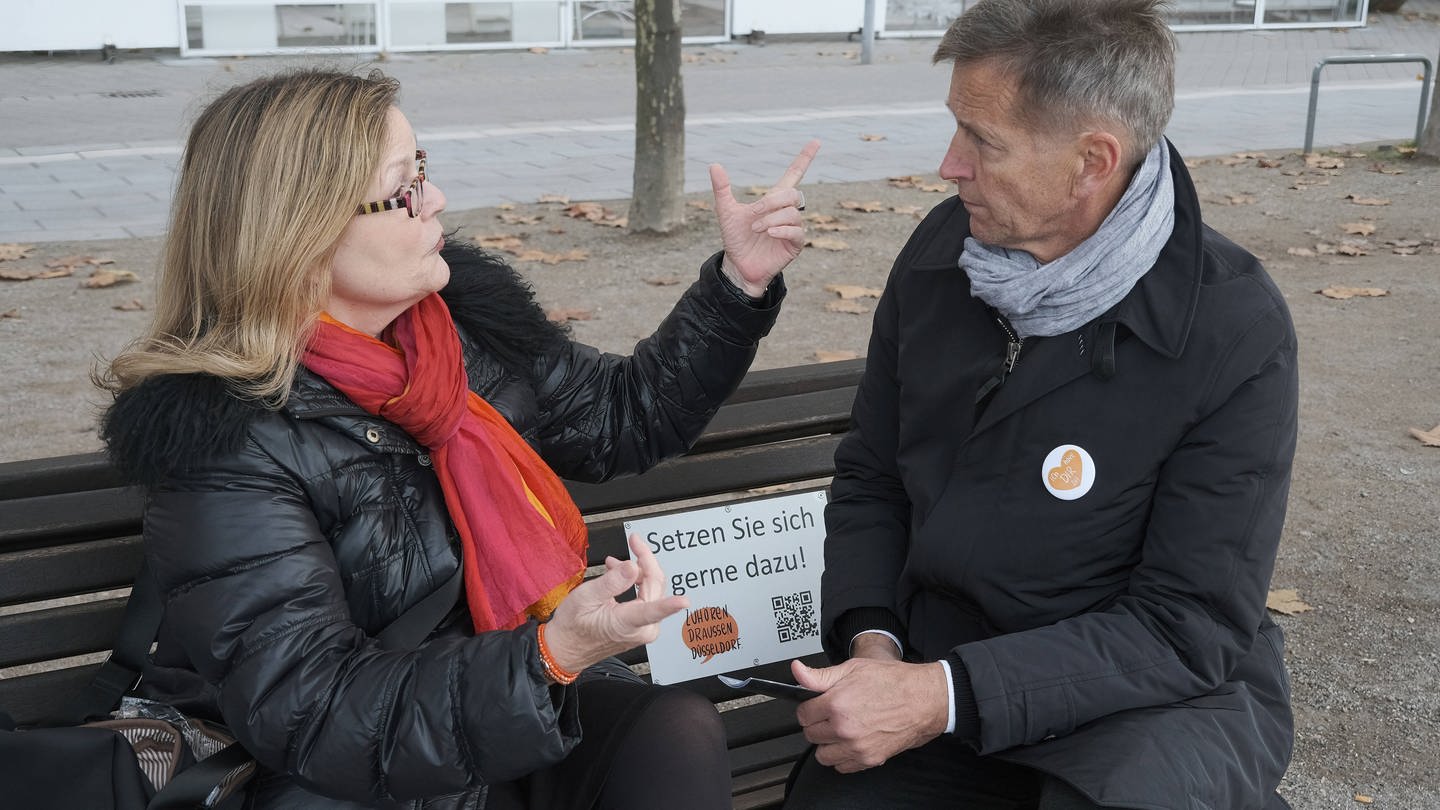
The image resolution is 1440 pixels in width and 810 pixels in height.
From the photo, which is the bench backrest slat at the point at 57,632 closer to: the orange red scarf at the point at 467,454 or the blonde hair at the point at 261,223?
the blonde hair at the point at 261,223

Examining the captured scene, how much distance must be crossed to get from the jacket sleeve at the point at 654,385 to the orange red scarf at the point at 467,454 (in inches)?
12.3

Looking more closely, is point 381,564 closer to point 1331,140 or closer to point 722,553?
point 722,553

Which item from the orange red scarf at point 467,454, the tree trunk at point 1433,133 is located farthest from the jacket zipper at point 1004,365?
the tree trunk at point 1433,133

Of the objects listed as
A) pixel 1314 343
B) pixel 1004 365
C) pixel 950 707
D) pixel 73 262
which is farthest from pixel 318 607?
pixel 73 262

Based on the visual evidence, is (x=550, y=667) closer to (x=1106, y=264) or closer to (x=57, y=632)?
(x=57, y=632)

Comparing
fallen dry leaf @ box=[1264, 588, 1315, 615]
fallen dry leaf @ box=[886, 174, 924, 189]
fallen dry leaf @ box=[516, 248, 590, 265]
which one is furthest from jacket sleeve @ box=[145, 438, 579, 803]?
fallen dry leaf @ box=[886, 174, 924, 189]

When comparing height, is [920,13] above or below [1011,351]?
above

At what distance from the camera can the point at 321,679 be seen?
2082 millimetres

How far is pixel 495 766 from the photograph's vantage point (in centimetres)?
209

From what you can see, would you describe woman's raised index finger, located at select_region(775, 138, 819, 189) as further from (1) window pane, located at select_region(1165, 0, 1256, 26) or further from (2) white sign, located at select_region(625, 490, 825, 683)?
(1) window pane, located at select_region(1165, 0, 1256, 26)

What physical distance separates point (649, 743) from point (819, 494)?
1067 millimetres

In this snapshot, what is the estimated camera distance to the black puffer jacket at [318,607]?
2.07m

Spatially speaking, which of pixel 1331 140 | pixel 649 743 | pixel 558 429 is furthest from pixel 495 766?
pixel 1331 140

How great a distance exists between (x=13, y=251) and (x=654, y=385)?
5897 mm
